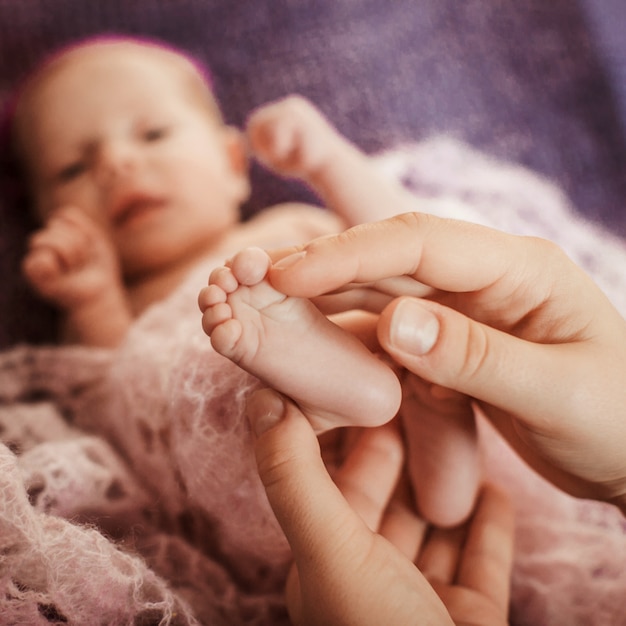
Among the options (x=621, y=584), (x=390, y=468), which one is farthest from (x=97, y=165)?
(x=621, y=584)

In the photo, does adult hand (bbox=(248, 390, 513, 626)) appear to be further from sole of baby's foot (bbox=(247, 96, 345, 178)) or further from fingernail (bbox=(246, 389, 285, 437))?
sole of baby's foot (bbox=(247, 96, 345, 178))

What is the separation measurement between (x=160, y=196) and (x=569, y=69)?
2.81 feet

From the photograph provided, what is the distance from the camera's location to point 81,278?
0.99 metres

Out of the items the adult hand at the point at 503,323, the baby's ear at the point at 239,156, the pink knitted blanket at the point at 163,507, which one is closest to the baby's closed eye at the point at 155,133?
the baby's ear at the point at 239,156

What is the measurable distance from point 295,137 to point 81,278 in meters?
0.42

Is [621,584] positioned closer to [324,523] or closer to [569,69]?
[324,523]

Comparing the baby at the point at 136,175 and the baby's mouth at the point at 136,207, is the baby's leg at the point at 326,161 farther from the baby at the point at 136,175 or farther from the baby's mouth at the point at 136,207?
the baby's mouth at the point at 136,207

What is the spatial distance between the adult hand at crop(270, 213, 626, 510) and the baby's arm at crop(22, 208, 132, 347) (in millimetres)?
566

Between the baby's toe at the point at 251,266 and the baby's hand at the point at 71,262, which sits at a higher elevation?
the baby's toe at the point at 251,266

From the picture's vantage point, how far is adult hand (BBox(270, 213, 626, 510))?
18.8 inches

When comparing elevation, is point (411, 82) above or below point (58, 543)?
above

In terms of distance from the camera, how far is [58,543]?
532 mm

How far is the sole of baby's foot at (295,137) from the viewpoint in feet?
3.08

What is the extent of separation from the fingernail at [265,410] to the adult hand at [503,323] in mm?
120
